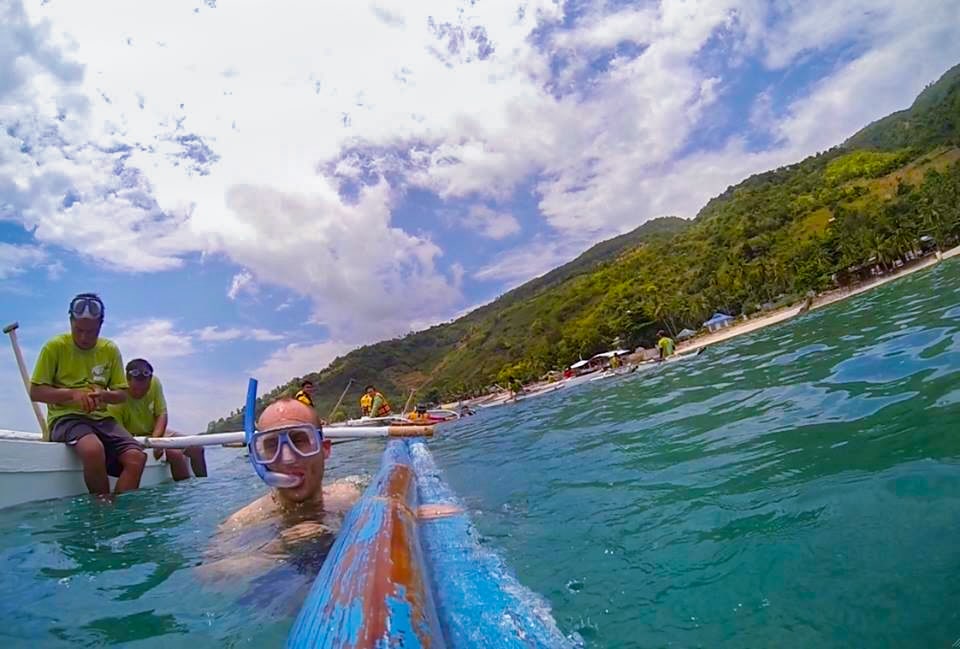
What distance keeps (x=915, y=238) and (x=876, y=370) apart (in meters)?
51.7

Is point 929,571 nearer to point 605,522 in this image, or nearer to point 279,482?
point 605,522

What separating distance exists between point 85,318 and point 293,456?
11.3ft

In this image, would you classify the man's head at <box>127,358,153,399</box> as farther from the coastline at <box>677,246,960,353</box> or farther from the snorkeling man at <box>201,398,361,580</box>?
the coastline at <box>677,246,960,353</box>

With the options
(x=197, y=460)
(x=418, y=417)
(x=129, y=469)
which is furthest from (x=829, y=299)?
(x=129, y=469)

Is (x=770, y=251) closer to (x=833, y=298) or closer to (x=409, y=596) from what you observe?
(x=833, y=298)

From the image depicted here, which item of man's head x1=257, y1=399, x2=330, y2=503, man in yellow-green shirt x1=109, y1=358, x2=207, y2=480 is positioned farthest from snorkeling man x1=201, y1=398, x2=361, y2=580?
man in yellow-green shirt x1=109, y1=358, x2=207, y2=480

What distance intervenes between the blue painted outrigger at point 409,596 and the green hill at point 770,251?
15.2m

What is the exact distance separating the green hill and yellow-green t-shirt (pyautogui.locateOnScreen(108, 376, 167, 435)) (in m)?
9.48

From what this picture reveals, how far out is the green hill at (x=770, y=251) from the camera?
49.1 metres

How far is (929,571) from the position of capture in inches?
65.0

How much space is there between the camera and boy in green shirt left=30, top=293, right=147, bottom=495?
4.98 metres

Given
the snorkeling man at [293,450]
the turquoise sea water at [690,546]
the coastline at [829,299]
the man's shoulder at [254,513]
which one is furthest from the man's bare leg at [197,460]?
the coastline at [829,299]

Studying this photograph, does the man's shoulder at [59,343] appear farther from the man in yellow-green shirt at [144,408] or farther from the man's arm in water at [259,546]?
the man's arm in water at [259,546]

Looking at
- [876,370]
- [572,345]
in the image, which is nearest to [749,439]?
[876,370]
